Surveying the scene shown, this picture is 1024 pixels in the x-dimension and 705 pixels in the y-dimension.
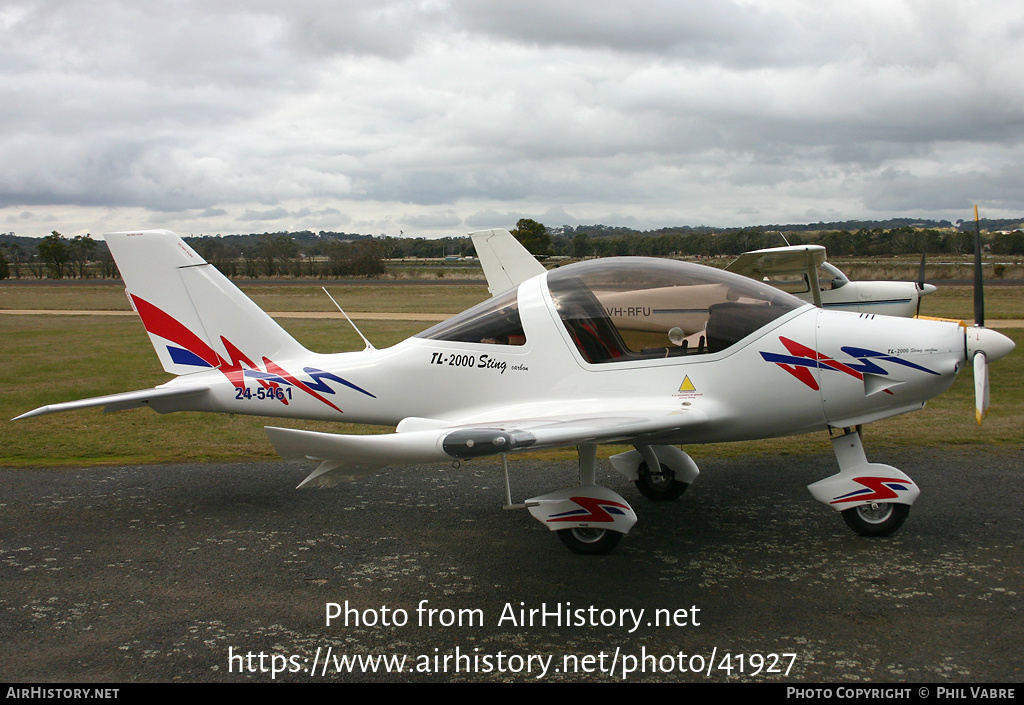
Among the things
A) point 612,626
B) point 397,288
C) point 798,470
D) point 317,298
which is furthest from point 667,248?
point 612,626

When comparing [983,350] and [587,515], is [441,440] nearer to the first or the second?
[587,515]

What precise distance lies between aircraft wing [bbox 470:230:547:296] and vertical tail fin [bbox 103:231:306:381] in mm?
9767

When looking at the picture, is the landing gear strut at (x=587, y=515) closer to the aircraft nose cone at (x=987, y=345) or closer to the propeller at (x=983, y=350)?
the propeller at (x=983, y=350)

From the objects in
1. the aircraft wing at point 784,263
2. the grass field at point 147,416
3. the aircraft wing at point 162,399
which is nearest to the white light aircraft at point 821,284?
the aircraft wing at point 784,263

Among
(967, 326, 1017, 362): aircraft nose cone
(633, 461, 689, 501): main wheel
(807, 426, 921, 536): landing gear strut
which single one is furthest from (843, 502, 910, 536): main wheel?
(633, 461, 689, 501): main wheel

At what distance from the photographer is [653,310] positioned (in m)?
5.51

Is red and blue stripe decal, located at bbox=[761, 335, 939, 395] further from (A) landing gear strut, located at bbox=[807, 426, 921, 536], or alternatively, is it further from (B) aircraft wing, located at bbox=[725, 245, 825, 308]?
(B) aircraft wing, located at bbox=[725, 245, 825, 308]

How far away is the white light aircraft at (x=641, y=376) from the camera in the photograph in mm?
5172

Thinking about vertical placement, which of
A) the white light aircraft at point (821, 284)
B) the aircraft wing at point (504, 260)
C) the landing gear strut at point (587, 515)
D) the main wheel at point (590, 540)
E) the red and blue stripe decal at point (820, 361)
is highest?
the aircraft wing at point (504, 260)

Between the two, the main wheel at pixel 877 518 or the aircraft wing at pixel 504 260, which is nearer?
the main wheel at pixel 877 518

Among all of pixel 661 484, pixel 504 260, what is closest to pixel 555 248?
pixel 504 260

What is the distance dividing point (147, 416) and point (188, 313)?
4.89 metres

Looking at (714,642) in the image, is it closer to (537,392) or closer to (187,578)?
(537,392)

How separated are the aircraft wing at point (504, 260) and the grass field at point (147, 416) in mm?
4503
